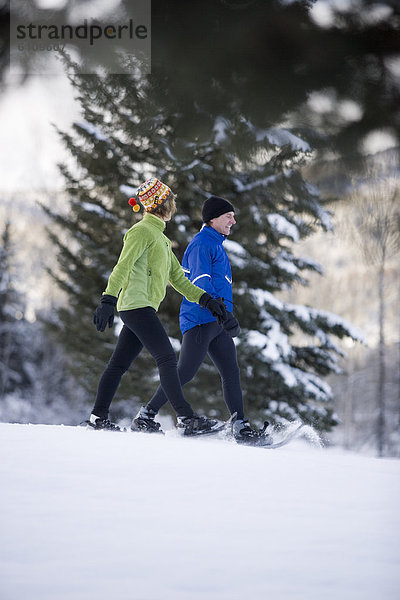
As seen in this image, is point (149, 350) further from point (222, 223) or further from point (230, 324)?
point (222, 223)

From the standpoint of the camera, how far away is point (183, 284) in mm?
4719

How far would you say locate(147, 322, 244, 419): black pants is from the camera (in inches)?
187

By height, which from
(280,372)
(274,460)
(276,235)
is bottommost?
(274,460)

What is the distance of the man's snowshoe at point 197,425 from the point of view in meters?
4.59

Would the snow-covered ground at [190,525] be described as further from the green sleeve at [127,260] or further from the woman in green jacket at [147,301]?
the green sleeve at [127,260]

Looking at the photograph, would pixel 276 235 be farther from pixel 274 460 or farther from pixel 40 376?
pixel 40 376

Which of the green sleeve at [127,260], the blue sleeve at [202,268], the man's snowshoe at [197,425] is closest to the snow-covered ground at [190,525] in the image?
the man's snowshoe at [197,425]

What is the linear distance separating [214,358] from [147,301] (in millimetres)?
708

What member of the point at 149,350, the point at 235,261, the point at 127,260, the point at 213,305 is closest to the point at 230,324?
the point at 213,305

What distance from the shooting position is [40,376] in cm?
3344

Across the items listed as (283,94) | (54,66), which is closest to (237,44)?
(283,94)

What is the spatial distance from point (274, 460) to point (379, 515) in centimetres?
100

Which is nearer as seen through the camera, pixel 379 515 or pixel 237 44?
pixel 379 515

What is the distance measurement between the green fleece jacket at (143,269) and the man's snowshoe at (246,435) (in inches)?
34.8
